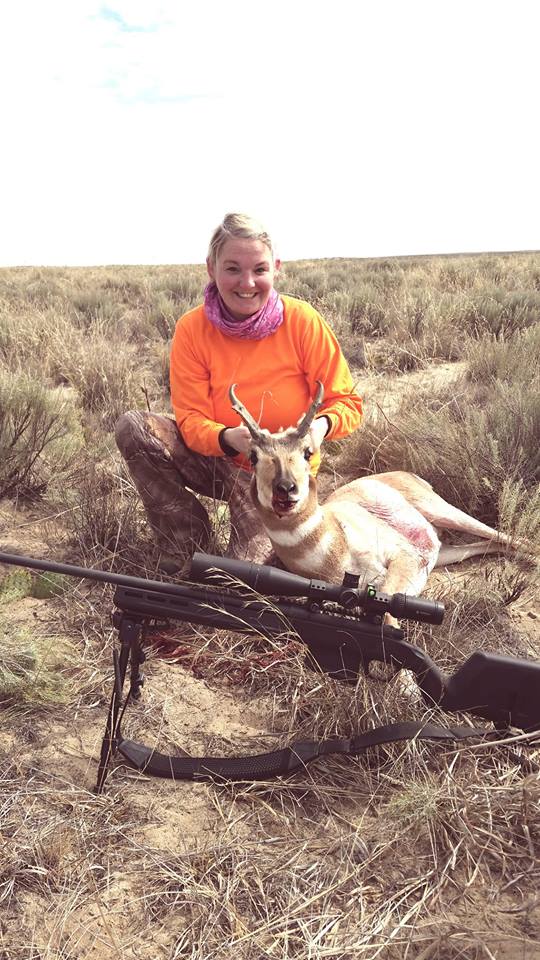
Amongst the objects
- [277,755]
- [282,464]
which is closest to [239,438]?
[282,464]

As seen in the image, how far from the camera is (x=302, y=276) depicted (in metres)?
18.3

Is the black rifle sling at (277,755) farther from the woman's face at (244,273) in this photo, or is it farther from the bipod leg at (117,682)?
the woman's face at (244,273)

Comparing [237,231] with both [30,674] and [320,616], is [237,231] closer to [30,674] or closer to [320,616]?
[320,616]

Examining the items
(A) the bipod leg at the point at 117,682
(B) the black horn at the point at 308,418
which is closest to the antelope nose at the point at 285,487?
(B) the black horn at the point at 308,418

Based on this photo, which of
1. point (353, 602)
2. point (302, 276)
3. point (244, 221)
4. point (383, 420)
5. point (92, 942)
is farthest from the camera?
point (302, 276)

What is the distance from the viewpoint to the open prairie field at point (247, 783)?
234cm

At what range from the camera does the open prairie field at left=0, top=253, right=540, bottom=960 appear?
234 cm

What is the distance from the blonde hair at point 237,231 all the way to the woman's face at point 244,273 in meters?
0.03

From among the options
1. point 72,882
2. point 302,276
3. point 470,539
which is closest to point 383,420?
point 470,539

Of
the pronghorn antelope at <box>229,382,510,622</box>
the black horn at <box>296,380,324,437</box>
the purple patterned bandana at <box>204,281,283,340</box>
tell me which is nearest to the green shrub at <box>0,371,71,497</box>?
the purple patterned bandana at <box>204,281,283,340</box>

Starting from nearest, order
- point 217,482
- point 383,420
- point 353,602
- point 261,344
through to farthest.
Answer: point 353,602 < point 261,344 < point 217,482 < point 383,420

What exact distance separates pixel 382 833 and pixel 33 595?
8.96ft

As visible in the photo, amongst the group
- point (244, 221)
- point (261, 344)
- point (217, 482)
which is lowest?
point (217, 482)

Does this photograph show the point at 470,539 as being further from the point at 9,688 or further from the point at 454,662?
the point at 9,688
